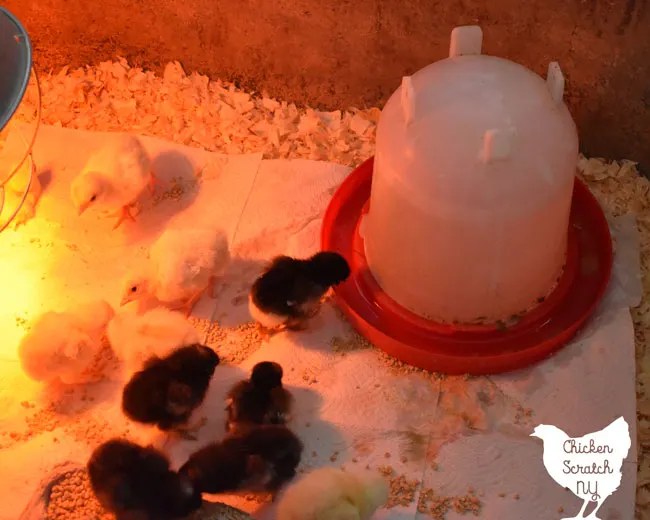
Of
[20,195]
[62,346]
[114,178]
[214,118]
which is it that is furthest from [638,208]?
[20,195]

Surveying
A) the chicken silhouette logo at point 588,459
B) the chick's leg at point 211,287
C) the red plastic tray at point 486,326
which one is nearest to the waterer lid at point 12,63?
the chick's leg at point 211,287

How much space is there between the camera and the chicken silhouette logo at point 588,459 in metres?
1.83

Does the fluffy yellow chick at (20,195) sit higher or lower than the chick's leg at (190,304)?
higher

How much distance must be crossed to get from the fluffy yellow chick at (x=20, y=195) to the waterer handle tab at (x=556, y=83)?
55.7 inches

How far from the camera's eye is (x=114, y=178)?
2232mm

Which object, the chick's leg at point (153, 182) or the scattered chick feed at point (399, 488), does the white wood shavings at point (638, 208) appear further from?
the chick's leg at point (153, 182)

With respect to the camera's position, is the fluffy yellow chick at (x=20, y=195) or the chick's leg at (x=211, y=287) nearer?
the chick's leg at (x=211, y=287)

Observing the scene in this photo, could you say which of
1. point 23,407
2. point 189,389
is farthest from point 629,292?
point 23,407

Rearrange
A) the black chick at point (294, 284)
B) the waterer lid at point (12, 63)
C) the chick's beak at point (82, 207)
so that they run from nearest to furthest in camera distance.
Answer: the waterer lid at point (12, 63) < the black chick at point (294, 284) < the chick's beak at point (82, 207)

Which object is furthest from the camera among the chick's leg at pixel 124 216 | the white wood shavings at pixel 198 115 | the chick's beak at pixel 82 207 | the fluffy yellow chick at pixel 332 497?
the white wood shavings at pixel 198 115

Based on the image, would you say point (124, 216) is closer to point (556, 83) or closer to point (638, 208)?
point (556, 83)

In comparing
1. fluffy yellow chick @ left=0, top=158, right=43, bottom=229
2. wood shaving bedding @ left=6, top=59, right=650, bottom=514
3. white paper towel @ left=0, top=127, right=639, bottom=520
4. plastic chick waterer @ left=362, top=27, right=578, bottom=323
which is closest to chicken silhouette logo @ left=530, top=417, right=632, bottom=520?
white paper towel @ left=0, top=127, right=639, bottom=520

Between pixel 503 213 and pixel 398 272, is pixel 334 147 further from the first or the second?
pixel 503 213

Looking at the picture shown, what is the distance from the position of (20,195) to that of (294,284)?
93 centimetres
